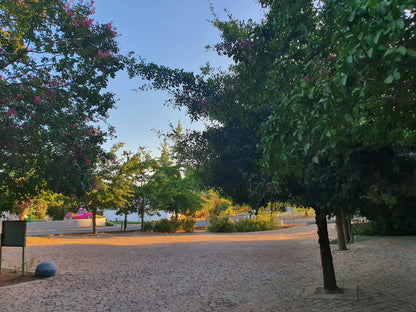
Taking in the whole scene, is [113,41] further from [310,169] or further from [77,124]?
[310,169]

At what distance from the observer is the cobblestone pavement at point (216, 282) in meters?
6.14

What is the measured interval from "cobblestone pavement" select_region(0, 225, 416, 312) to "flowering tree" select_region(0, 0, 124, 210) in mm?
2192

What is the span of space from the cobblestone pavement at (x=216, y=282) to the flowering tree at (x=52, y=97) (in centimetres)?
219

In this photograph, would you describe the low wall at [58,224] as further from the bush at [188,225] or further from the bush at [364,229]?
the bush at [364,229]

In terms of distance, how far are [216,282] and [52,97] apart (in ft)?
18.0

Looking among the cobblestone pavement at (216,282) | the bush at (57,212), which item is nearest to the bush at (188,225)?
the cobblestone pavement at (216,282)

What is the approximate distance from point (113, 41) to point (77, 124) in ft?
6.49

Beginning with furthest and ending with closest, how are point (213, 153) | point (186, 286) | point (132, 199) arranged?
point (132, 199), point (186, 286), point (213, 153)

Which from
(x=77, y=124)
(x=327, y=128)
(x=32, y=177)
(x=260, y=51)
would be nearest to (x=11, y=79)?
(x=77, y=124)

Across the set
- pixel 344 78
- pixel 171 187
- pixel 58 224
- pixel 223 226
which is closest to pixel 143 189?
pixel 171 187

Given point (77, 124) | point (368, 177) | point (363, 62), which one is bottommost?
point (368, 177)

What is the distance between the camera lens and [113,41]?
7.40m

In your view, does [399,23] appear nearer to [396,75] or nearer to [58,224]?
[396,75]

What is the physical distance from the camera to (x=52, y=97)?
6.87 m
